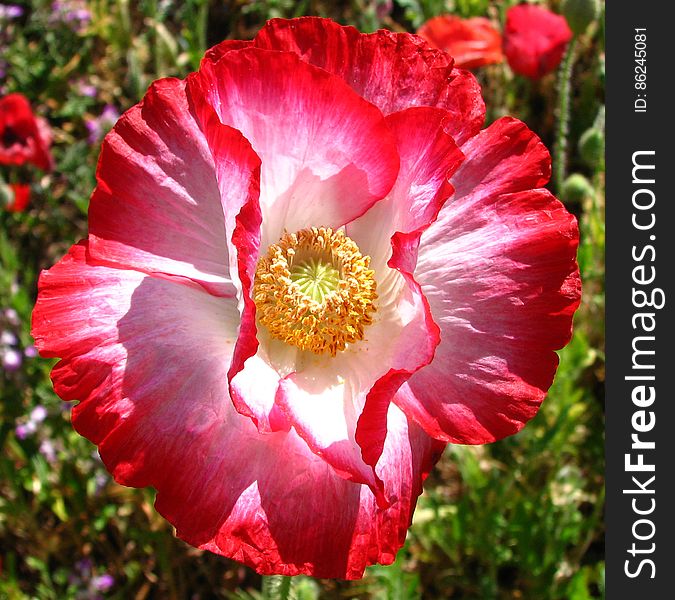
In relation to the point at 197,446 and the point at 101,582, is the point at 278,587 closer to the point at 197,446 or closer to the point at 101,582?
the point at 197,446

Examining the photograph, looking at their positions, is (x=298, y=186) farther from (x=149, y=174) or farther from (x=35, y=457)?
(x=35, y=457)

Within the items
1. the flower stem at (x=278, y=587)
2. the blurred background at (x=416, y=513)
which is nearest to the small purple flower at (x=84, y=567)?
the blurred background at (x=416, y=513)

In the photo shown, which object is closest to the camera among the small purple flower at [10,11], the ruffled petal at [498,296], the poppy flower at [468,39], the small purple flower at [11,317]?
the ruffled petal at [498,296]

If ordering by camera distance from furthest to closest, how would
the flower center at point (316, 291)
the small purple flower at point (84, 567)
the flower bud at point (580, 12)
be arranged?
the small purple flower at point (84, 567), the flower bud at point (580, 12), the flower center at point (316, 291)

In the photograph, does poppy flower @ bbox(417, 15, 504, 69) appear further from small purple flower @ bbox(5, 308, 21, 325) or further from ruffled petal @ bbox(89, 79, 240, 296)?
small purple flower @ bbox(5, 308, 21, 325)

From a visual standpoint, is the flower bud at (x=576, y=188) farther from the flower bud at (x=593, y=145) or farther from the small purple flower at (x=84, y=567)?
the small purple flower at (x=84, y=567)

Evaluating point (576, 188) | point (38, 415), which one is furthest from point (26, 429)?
point (576, 188)

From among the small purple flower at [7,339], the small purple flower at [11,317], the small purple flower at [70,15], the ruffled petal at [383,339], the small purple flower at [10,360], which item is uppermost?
the small purple flower at [70,15]
